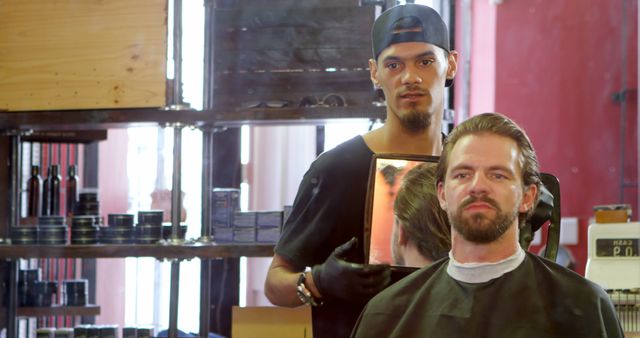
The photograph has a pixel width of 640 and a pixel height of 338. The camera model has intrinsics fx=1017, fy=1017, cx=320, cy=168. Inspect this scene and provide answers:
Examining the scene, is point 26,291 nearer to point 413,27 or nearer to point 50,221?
point 50,221

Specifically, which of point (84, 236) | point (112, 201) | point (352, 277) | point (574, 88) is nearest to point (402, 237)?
point (352, 277)

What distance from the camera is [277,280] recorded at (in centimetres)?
228

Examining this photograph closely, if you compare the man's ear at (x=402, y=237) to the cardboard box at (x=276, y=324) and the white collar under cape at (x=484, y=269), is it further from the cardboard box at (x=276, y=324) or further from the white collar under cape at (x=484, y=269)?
the cardboard box at (x=276, y=324)

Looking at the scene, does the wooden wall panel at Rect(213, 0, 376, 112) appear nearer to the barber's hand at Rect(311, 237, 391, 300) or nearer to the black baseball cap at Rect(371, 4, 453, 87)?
the black baseball cap at Rect(371, 4, 453, 87)

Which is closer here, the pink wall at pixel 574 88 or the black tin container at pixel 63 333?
the black tin container at pixel 63 333

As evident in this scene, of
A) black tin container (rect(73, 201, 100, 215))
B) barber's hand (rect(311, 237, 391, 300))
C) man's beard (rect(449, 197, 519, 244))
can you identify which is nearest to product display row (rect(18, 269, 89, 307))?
black tin container (rect(73, 201, 100, 215))

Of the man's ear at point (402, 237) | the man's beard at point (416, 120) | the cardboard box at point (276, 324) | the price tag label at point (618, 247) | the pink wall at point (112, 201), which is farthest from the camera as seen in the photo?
the pink wall at point (112, 201)

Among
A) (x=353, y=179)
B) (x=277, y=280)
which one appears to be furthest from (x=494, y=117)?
(x=277, y=280)

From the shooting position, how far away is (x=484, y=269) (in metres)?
1.91

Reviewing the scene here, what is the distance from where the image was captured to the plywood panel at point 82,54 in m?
3.39

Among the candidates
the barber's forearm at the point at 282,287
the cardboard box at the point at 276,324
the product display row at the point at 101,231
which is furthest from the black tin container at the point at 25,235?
the barber's forearm at the point at 282,287

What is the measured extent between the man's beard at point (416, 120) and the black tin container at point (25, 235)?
1.87m

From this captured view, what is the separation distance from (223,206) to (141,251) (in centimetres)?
33

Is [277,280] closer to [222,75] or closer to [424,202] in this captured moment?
[424,202]
